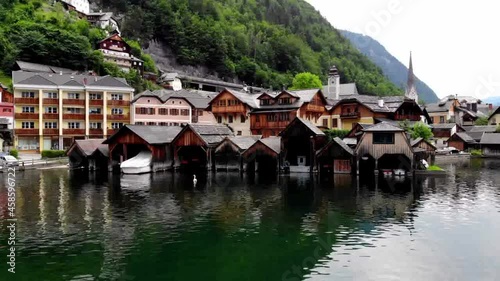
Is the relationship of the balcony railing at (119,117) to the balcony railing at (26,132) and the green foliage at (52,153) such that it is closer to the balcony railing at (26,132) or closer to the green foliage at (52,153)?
the green foliage at (52,153)

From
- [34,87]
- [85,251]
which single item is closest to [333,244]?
[85,251]

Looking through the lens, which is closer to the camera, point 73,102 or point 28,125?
point 28,125

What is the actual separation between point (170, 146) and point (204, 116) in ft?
120

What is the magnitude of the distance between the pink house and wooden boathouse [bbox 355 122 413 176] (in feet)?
129

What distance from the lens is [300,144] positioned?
59.1 m

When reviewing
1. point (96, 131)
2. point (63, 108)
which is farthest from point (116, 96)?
point (63, 108)

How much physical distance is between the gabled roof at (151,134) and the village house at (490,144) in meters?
71.0

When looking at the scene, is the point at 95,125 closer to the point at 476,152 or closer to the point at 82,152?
the point at 82,152

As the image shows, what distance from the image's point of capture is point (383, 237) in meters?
25.0

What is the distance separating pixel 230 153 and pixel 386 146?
68.2ft

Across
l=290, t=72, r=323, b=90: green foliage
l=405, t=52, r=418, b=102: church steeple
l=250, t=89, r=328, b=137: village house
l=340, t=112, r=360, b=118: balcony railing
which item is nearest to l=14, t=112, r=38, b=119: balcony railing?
l=250, t=89, r=328, b=137: village house

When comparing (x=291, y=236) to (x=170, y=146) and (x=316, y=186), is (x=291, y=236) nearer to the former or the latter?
(x=316, y=186)

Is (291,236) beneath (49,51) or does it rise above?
beneath

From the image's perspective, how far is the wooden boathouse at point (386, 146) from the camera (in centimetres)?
5119
